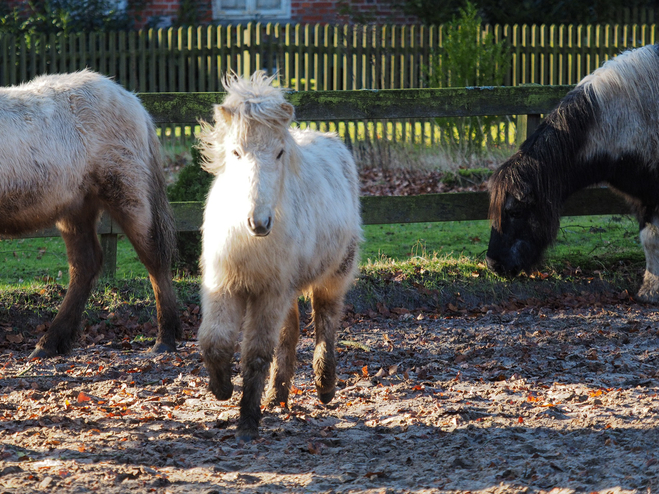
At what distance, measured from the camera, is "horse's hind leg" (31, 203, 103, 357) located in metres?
5.49

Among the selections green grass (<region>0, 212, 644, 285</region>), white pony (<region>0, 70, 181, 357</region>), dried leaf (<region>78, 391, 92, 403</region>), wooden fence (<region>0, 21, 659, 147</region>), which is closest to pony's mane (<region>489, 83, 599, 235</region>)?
A: green grass (<region>0, 212, 644, 285</region>)

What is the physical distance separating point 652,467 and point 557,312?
3132 millimetres

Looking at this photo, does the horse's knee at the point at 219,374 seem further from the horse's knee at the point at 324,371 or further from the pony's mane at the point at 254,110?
the pony's mane at the point at 254,110

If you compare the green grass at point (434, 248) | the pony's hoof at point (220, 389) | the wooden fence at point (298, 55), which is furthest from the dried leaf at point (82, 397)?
the wooden fence at point (298, 55)

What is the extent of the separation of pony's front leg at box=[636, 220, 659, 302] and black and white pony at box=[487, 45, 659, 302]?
0.24m

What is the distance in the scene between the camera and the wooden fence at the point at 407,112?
6504 mm

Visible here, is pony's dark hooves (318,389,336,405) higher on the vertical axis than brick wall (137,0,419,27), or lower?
lower

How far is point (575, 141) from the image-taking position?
617 cm

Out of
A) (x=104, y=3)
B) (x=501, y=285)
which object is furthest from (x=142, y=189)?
(x=104, y=3)

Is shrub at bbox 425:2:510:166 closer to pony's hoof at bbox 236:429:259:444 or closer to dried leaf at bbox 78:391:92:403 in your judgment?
dried leaf at bbox 78:391:92:403

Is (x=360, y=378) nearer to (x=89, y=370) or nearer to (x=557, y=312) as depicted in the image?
(x=89, y=370)

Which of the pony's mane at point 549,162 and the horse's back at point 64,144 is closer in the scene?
the horse's back at point 64,144

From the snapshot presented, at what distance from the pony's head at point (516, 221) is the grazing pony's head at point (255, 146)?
3.00m

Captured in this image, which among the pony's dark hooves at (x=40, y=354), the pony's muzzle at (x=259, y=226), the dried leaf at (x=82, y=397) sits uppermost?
the pony's muzzle at (x=259, y=226)
